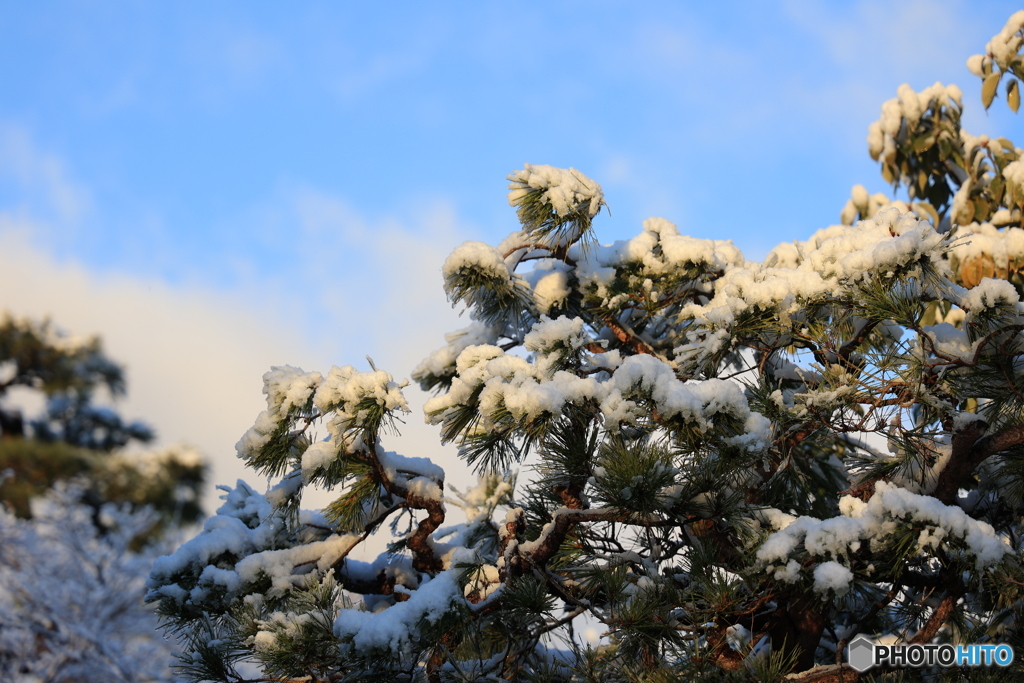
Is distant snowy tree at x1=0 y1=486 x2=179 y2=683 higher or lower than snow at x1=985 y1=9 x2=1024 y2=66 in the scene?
lower

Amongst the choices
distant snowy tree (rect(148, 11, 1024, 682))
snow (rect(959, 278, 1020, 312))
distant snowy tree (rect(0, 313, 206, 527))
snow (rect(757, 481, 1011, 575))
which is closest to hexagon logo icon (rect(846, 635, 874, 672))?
distant snowy tree (rect(148, 11, 1024, 682))

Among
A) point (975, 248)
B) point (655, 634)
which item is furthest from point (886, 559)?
point (975, 248)

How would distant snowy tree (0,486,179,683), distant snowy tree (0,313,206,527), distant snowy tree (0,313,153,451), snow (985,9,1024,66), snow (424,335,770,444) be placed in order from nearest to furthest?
snow (424,335,770,444) < snow (985,9,1024,66) < distant snowy tree (0,486,179,683) < distant snowy tree (0,313,206,527) < distant snowy tree (0,313,153,451)

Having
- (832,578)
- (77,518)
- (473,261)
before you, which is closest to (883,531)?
(832,578)

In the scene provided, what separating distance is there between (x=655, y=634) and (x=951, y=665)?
2.36 feet

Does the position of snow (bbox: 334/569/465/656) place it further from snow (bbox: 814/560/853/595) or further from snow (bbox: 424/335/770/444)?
snow (bbox: 814/560/853/595)

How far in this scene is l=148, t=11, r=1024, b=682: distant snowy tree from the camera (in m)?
1.75

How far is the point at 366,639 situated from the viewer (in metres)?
1.70

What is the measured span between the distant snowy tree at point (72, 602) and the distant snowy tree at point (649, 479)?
4.47 m

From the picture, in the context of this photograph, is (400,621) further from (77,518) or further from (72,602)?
(77,518)

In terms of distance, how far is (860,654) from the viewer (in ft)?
6.22

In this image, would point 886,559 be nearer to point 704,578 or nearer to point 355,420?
point 704,578

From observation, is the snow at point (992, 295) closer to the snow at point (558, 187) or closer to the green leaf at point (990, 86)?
the snow at point (558, 187)

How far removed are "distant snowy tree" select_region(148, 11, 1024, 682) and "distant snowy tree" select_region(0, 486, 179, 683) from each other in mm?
4469
